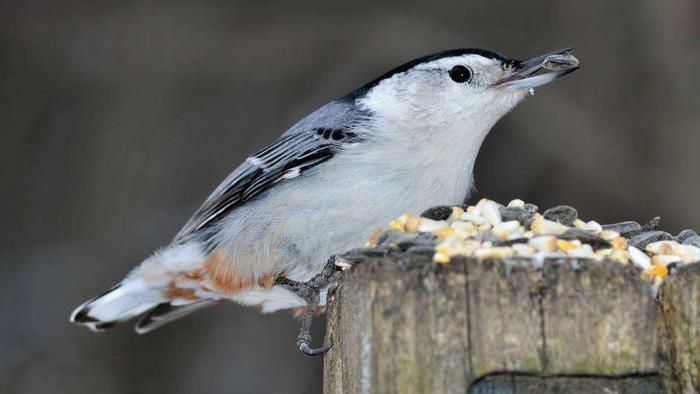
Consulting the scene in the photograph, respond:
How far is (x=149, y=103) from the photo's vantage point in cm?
463

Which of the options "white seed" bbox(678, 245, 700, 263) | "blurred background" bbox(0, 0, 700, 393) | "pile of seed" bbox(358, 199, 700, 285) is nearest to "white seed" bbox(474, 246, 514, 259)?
"pile of seed" bbox(358, 199, 700, 285)

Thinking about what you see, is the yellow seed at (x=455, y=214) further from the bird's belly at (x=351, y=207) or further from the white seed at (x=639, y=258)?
the bird's belly at (x=351, y=207)

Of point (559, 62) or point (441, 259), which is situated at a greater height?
point (559, 62)

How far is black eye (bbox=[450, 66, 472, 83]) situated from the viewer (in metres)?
3.18

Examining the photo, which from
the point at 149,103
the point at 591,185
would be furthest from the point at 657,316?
the point at 149,103

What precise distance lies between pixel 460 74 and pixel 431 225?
134 cm

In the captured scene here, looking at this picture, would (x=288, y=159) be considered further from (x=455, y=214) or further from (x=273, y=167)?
(x=455, y=214)

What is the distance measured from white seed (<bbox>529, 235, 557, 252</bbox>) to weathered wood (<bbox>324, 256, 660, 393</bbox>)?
0.40 ft

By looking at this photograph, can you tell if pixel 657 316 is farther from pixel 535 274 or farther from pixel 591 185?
pixel 591 185

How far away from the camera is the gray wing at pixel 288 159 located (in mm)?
3150

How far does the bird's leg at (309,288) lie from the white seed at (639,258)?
115cm

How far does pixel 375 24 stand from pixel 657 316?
319 centimetres

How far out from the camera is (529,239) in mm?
1778

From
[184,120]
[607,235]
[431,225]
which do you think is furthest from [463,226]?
[184,120]
